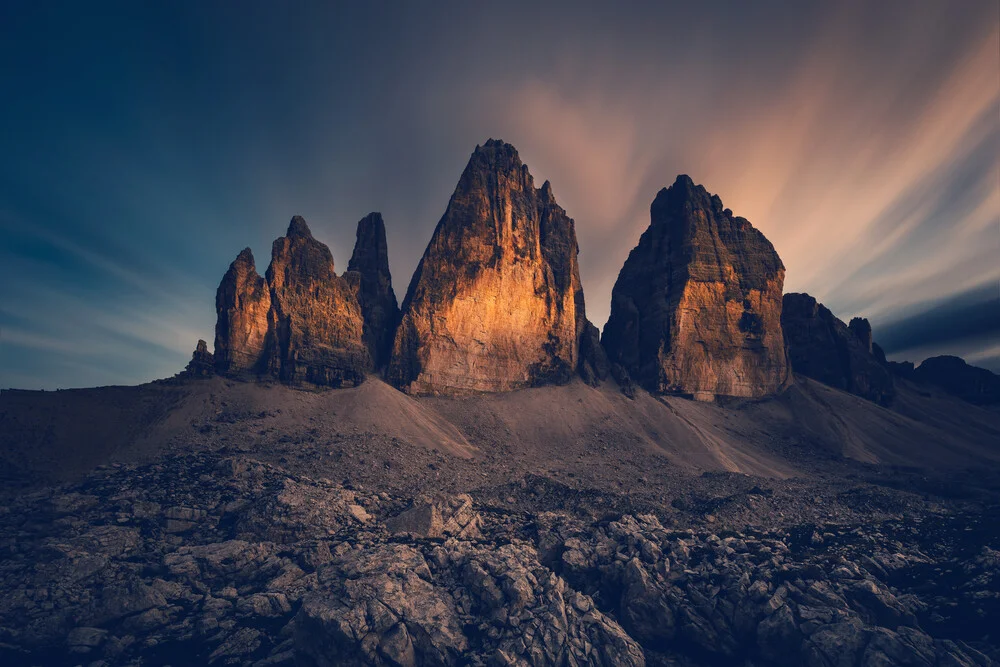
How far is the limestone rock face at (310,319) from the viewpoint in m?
99.8

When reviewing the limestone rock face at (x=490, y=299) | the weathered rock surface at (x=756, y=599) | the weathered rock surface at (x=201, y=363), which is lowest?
the weathered rock surface at (x=756, y=599)

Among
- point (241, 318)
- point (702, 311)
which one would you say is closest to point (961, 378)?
point (702, 311)

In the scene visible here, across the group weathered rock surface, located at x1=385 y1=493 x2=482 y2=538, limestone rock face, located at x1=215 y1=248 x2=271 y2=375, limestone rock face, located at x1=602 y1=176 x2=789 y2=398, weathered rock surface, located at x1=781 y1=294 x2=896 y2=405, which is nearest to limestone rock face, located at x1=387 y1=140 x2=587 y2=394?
limestone rock face, located at x1=602 y1=176 x2=789 y2=398

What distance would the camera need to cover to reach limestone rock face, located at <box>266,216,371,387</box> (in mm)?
99750

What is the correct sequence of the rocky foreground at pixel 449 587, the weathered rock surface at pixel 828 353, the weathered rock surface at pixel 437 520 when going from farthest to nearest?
the weathered rock surface at pixel 828 353 < the weathered rock surface at pixel 437 520 < the rocky foreground at pixel 449 587

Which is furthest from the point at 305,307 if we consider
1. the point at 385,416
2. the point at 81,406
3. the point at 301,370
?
the point at 81,406

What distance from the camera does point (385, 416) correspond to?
89.2 metres

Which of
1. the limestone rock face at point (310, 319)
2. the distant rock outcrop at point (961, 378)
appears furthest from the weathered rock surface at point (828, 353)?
the limestone rock face at point (310, 319)

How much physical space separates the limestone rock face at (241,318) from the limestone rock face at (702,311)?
328 ft

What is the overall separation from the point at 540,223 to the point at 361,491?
105 metres

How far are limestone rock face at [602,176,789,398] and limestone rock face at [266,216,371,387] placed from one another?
263 ft

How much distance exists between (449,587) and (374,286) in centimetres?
10524

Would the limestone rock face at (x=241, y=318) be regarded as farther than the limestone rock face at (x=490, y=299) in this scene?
No

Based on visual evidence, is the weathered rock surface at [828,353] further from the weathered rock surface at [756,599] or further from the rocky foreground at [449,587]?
the weathered rock surface at [756,599]
